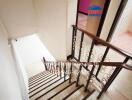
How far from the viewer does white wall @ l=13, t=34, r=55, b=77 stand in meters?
3.42

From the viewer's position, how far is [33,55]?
3822 mm

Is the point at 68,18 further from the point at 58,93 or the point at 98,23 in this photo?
the point at 58,93

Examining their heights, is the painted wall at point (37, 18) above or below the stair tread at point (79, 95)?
above

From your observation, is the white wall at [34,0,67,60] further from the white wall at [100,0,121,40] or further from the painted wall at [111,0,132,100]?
the painted wall at [111,0,132,100]

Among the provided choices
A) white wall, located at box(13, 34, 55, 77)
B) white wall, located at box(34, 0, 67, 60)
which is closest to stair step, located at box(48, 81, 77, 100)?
white wall, located at box(34, 0, 67, 60)

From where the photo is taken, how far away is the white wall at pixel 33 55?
342 centimetres

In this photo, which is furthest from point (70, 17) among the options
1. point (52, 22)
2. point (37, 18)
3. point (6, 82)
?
point (6, 82)

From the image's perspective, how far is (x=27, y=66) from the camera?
151 inches

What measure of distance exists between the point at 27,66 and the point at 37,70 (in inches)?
14.3

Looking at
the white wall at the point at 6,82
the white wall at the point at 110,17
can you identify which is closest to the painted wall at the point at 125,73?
the white wall at the point at 110,17

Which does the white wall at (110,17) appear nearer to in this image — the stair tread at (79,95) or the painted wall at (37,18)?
the painted wall at (37,18)

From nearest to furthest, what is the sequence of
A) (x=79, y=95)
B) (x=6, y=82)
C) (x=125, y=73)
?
1. (x=6, y=82)
2. (x=79, y=95)
3. (x=125, y=73)

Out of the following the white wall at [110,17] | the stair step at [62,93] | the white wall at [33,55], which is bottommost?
the white wall at [33,55]

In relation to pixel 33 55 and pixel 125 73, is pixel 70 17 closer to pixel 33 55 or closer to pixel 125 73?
pixel 125 73
